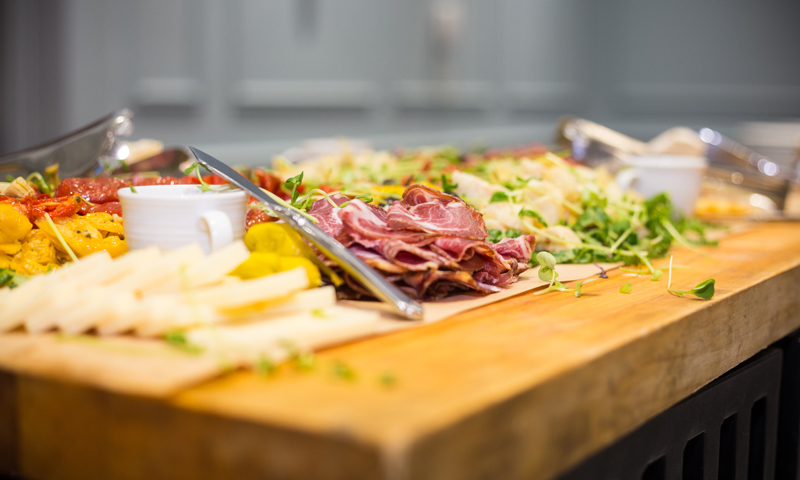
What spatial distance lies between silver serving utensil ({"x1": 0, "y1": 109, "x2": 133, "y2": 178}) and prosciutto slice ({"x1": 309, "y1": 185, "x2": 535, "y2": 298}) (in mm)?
781

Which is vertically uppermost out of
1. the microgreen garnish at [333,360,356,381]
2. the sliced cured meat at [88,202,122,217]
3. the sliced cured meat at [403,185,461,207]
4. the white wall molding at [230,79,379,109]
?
the white wall molding at [230,79,379,109]

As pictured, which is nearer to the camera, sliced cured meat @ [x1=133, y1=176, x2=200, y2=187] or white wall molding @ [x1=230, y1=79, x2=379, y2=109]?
sliced cured meat @ [x1=133, y1=176, x2=200, y2=187]

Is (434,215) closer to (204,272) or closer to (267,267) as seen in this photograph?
(267,267)

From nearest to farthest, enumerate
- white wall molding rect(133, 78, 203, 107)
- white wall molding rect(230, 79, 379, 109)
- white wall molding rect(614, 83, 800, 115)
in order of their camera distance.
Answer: white wall molding rect(133, 78, 203, 107)
white wall molding rect(230, 79, 379, 109)
white wall molding rect(614, 83, 800, 115)

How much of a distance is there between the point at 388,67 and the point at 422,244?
439 centimetres

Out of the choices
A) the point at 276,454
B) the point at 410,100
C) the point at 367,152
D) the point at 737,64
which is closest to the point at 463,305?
the point at 276,454

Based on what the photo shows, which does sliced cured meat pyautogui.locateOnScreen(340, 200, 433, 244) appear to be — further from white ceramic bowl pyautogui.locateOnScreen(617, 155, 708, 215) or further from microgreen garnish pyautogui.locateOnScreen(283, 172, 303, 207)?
white ceramic bowl pyautogui.locateOnScreen(617, 155, 708, 215)

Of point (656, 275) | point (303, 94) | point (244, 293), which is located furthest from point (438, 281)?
point (303, 94)

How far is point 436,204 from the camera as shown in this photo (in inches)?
42.9

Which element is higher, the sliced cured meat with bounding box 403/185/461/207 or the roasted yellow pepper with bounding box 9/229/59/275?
the sliced cured meat with bounding box 403/185/461/207

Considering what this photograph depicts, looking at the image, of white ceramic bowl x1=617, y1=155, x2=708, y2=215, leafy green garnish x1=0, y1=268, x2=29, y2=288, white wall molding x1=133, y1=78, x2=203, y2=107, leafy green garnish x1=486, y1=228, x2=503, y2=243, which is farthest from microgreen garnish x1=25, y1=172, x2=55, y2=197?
white wall molding x1=133, y1=78, x2=203, y2=107

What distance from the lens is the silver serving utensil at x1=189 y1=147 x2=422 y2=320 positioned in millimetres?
863

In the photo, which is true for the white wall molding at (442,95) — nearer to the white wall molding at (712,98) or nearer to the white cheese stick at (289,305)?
the white wall molding at (712,98)

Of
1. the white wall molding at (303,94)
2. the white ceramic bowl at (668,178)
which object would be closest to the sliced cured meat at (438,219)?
the white ceramic bowl at (668,178)
